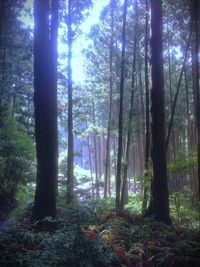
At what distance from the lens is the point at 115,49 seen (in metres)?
21.1

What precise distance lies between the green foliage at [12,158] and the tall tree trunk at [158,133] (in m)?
6.89

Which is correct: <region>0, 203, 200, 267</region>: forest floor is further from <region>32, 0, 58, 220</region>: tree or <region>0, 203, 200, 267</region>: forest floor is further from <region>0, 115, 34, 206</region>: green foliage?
<region>0, 115, 34, 206</region>: green foliage

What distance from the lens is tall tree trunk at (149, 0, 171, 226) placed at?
9594 millimetres

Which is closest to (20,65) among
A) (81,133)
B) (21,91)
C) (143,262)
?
(21,91)

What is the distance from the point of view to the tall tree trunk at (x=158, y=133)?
31.5 feet

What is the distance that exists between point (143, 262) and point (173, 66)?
18.8 meters

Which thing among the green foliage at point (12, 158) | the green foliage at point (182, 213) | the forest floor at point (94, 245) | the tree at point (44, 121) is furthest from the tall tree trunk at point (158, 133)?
the green foliage at point (12, 158)

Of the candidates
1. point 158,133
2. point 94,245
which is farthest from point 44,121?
point 94,245

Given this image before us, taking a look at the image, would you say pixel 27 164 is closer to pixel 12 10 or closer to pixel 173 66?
pixel 12 10

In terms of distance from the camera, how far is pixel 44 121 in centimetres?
848

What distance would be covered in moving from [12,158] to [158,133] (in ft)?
24.7

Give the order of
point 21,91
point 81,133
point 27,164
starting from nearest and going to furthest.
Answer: point 27,164
point 81,133
point 21,91

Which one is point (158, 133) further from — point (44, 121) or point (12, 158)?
point (12, 158)

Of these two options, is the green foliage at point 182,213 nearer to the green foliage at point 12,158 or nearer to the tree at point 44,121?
the tree at point 44,121
